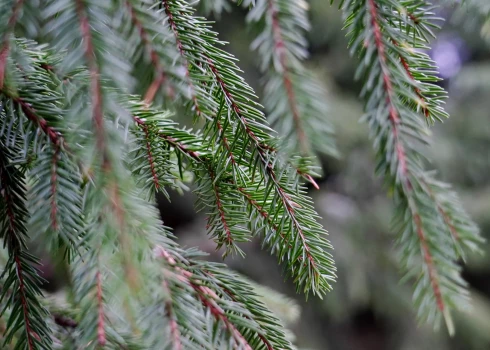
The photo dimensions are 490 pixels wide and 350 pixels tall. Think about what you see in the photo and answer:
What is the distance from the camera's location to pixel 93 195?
0.28 m

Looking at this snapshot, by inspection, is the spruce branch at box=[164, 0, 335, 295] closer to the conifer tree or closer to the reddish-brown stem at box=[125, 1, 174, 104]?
the conifer tree

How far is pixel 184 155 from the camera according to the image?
1.66 feet

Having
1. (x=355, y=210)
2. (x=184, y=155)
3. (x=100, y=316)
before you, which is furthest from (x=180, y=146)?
(x=355, y=210)

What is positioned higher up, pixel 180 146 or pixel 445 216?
pixel 445 216

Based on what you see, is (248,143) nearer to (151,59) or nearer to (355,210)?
(151,59)

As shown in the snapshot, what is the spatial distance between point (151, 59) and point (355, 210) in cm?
354

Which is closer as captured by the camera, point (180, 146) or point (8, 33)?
point (8, 33)

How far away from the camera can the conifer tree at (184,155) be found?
0.26 m

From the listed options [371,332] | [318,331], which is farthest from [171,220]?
[371,332]

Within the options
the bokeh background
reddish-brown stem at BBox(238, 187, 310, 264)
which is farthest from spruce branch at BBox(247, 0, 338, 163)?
the bokeh background

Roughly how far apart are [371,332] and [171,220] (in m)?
2.36

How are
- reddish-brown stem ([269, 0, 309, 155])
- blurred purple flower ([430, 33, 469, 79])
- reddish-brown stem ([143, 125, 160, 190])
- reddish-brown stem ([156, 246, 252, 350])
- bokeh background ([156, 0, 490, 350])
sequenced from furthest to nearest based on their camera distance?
1. blurred purple flower ([430, 33, 469, 79])
2. bokeh background ([156, 0, 490, 350])
3. reddish-brown stem ([143, 125, 160, 190])
4. reddish-brown stem ([156, 246, 252, 350])
5. reddish-brown stem ([269, 0, 309, 155])

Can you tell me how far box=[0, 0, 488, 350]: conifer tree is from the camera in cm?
26

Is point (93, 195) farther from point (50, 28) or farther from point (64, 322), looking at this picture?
point (64, 322)
